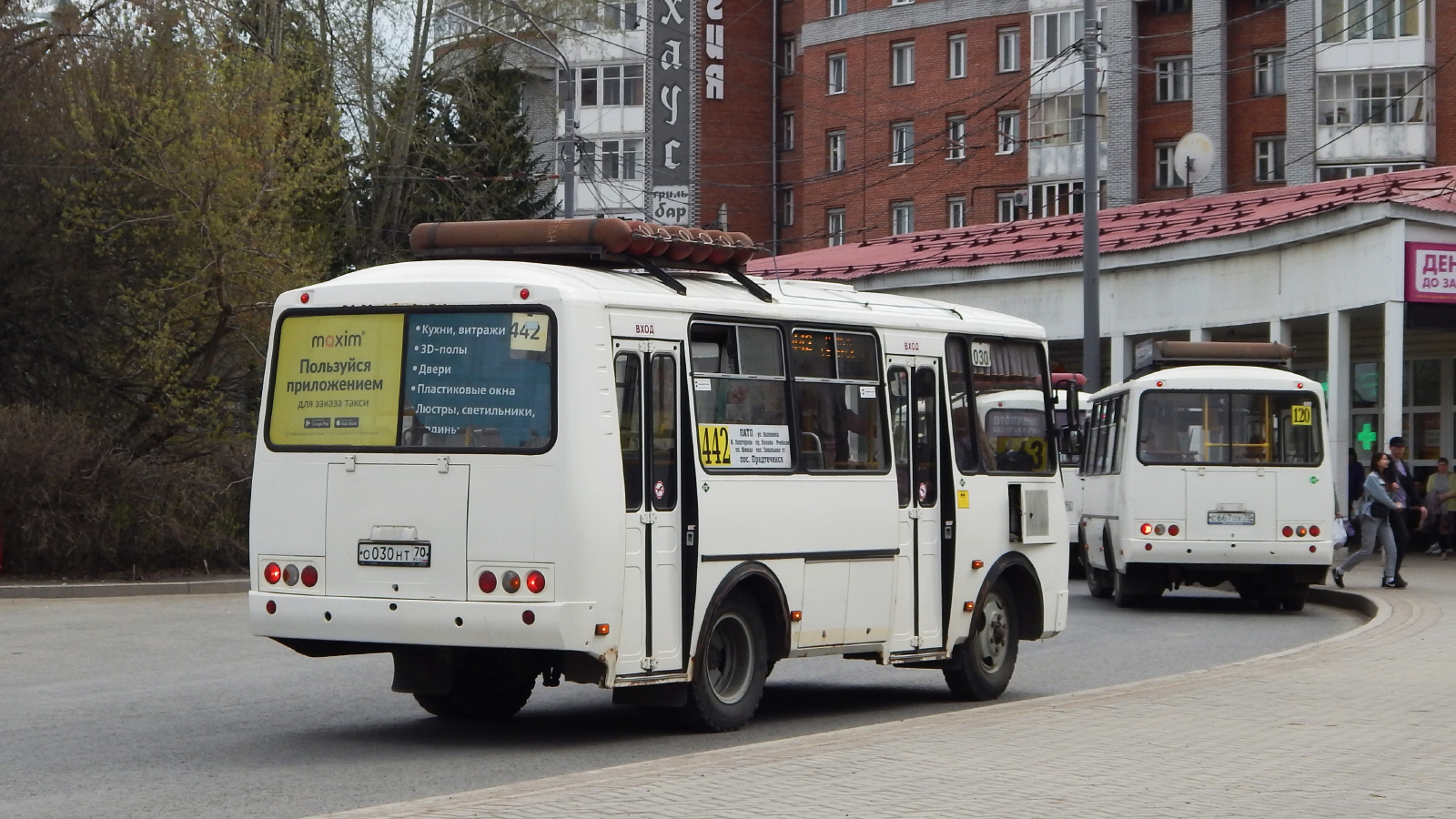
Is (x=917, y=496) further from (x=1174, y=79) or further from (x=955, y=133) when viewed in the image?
(x=955, y=133)

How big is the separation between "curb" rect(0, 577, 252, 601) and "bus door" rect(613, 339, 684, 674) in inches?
518

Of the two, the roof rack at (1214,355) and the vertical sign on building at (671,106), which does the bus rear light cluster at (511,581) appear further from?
the vertical sign on building at (671,106)

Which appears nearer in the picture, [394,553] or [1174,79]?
[394,553]

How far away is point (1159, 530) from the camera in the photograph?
75.8ft

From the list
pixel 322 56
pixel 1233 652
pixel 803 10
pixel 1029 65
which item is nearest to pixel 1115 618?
pixel 1233 652

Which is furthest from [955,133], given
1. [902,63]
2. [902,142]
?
[902,63]

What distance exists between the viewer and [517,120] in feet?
186

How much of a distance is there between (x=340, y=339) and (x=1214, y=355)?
53.5 feet

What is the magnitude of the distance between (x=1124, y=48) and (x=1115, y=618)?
4448cm

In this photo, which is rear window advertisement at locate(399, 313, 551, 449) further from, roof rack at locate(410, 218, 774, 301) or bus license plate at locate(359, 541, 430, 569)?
roof rack at locate(410, 218, 774, 301)

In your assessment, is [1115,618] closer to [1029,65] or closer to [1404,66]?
[1404,66]

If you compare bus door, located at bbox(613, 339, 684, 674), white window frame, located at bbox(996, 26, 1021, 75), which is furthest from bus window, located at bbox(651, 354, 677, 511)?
white window frame, located at bbox(996, 26, 1021, 75)

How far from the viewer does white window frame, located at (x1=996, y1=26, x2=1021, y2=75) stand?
6706cm

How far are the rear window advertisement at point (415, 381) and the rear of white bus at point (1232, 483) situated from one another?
1394 centimetres
